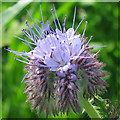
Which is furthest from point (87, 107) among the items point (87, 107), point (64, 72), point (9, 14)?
point (9, 14)

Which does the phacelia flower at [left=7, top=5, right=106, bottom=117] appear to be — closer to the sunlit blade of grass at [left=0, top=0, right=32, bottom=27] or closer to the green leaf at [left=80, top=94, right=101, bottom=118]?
the green leaf at [left=80, top=94, right=101, bottom=118]

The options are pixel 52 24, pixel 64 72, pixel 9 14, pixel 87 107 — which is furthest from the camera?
pixel 52 24

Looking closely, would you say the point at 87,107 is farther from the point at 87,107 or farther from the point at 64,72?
the point at 64,72

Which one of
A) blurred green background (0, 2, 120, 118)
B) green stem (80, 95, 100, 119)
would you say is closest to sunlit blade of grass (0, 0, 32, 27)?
blurred green background (0, 2, 120, 118)

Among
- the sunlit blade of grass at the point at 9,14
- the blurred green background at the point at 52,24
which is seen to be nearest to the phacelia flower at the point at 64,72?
the sunlit blade of grass at the point at 9,14

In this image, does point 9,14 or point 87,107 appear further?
point 9,14

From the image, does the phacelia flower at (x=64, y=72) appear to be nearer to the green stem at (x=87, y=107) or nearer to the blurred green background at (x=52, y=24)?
the green stem at (x=87, y=107)

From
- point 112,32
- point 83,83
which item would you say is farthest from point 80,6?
point 83,83

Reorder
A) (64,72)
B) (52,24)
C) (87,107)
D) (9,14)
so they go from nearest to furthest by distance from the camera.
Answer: (64,72) → (87,107) → (9,14) → (52,24)
